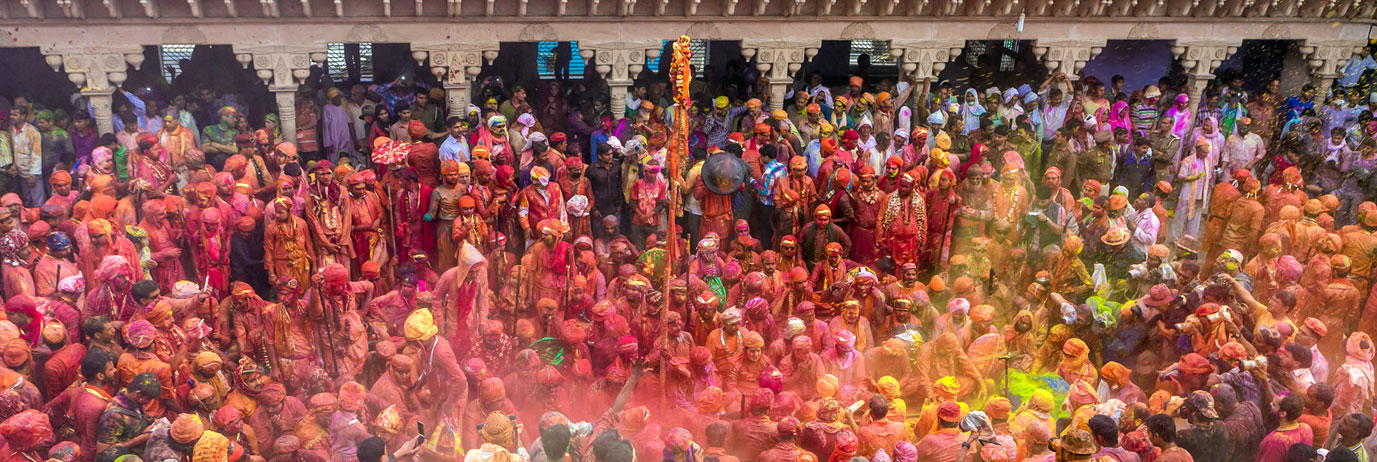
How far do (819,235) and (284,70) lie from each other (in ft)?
21.4

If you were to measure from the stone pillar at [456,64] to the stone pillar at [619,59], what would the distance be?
47.8 inches

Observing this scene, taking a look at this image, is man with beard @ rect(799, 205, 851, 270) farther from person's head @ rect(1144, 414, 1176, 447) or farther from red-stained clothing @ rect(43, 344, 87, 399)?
red-stained clothing @ rect(43, 344, 87, 399)

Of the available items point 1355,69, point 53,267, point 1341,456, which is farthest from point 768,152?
point 1355,69

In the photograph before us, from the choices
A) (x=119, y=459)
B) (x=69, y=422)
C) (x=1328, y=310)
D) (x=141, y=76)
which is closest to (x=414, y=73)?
(x=141, y=76)

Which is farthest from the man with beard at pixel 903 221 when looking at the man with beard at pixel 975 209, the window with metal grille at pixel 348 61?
the window with metal grille at pixel 348 61

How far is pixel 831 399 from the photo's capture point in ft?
23.7

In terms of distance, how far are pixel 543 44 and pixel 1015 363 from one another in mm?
9235

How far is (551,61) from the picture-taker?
52.2ft

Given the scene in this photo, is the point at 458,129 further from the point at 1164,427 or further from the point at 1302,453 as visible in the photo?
the point at 1302,453

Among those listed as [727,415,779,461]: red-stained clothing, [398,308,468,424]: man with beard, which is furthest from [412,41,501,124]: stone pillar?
[727,415,779,461]: red-stained clothing

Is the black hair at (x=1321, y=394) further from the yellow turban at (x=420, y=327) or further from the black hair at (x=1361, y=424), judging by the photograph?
the yellow turban at (x=420, y=327)

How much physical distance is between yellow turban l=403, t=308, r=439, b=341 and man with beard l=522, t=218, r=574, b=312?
54.7 inches

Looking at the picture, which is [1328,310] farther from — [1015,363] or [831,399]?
[831,399]

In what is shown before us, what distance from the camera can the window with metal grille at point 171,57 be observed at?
14609 mm
